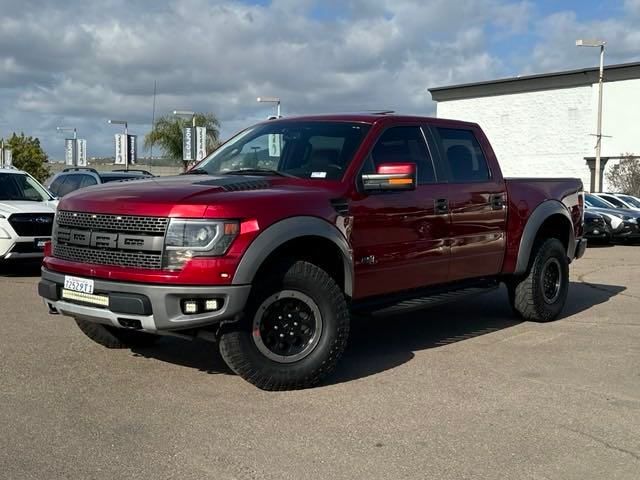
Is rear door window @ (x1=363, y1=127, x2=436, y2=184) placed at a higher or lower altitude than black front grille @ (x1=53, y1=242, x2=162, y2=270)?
higher

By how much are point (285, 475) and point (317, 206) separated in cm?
210

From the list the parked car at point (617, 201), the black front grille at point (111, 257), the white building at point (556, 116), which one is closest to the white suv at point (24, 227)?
the black front grille at point (111, 257)

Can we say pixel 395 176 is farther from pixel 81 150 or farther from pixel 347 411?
pixel 81 150

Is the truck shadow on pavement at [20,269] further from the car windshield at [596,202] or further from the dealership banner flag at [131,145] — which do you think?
the dealership banner flag at [131,145]

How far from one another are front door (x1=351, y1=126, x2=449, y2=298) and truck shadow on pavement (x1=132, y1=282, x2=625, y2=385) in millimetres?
628

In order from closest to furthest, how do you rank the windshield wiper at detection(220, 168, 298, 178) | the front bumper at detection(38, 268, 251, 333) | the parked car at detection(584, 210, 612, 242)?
the front bumper at detection(38, 268, 251, 333) → the windshield wiper at detection(220, 168, 298, 178) → the parked car at detection(584, 210, 612, 242)

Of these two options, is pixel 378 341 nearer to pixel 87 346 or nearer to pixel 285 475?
pixel 87 346

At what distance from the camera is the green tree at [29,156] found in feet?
173

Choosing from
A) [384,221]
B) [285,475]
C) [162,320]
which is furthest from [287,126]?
[285,475]

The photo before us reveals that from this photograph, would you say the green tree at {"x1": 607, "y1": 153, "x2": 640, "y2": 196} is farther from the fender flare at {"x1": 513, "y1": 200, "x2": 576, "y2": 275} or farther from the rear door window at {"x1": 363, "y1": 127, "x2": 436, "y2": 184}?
the rear door window at {"x1": 363, "y1": 127, "x2": 436, "y2": 184}

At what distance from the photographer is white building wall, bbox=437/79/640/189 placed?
149 feet

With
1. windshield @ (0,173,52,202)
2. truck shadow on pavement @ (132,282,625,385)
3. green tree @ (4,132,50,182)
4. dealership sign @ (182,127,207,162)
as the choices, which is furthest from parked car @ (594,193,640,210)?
green tree @ (4,132,50,182)

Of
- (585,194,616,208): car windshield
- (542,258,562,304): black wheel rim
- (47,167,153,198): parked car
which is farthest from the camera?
(585,194,616,208): car windshield

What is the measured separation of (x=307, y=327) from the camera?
530cm
